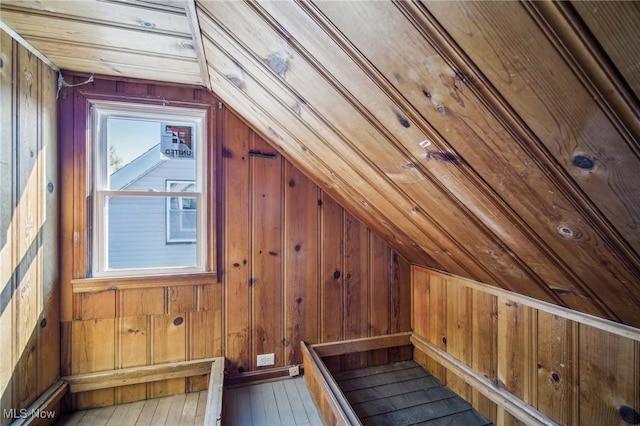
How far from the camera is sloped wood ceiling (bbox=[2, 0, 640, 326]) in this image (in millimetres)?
499

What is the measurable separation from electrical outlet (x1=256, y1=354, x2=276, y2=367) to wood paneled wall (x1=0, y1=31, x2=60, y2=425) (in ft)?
4.19

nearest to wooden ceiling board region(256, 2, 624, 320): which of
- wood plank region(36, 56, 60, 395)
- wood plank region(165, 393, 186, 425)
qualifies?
wood plank region(36, 56, 60, 395)

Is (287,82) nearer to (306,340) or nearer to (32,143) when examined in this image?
(32,143)

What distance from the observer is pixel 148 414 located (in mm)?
1733

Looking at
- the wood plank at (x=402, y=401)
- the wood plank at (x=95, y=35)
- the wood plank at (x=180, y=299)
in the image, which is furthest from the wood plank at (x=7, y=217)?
the wood plank at (x=402, y=401)

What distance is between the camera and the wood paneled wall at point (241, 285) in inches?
70.6

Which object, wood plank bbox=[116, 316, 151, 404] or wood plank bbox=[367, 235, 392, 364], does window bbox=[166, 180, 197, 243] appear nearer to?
wood plank bbox=[116, 316, 151, 404]

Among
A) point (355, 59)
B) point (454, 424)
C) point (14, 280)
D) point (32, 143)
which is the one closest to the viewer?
point (355, 59)

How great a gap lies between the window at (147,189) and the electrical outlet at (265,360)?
2.81 feet

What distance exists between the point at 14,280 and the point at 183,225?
935mm

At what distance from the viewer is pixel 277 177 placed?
7.05 ft

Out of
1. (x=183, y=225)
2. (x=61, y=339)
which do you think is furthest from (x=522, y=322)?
(x=61, y=339)

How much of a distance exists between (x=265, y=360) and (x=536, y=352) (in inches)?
69.7

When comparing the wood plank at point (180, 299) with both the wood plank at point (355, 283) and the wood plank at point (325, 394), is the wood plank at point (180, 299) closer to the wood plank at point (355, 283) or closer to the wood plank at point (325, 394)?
the wood plank at point (325, 394)
